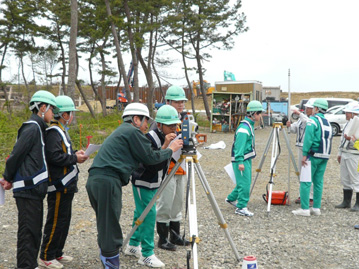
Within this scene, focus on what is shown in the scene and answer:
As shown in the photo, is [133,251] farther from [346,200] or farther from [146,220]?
[346,200]

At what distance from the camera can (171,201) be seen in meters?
4.66

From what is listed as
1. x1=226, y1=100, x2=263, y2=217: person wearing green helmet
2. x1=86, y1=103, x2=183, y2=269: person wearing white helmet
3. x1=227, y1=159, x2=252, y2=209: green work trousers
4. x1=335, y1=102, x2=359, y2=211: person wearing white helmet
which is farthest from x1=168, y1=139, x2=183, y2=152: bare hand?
x1=335, y1=102, x2=359, y2=211: person wearing white helmet

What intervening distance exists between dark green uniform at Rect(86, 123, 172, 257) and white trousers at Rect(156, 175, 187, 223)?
Result: 1106mm

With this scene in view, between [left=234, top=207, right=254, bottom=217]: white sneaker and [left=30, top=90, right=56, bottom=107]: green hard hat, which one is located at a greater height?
[left=30, top=90, right=56, bottom=107]: green hard hat

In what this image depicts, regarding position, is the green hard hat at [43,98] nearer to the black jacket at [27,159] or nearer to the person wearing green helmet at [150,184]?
the black jacket at [27,159]

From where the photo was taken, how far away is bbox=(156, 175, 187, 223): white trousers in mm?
4652

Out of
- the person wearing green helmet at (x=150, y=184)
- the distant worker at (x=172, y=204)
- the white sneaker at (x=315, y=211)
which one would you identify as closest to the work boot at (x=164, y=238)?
the distant worker at (x=172, y=204)

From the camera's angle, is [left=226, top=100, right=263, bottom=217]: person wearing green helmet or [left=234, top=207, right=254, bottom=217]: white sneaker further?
[left=234, top=207, right=254, bottom=217]: white sneaker

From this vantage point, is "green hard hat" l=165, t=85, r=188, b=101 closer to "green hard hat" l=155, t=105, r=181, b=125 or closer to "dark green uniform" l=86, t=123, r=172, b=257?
"green hard hat" l=155, t=105, r=181, b=125

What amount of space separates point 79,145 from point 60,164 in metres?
9.41

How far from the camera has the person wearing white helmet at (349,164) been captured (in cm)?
693

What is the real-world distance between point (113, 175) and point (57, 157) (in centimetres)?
73

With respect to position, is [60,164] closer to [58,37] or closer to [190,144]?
[190,144]

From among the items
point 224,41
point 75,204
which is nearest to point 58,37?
point 224,41
